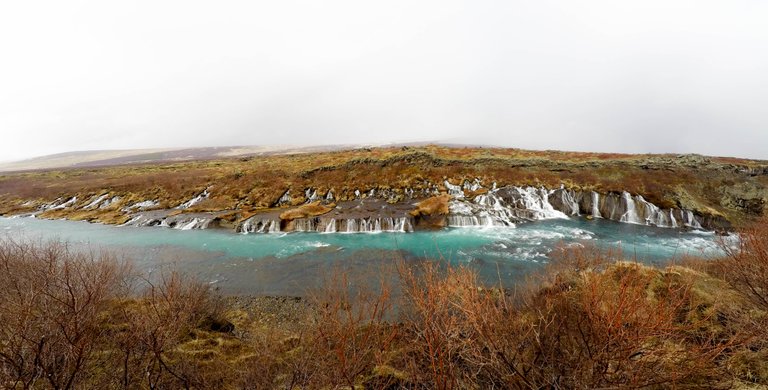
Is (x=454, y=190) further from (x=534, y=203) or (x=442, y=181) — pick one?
(x=534, y=203)

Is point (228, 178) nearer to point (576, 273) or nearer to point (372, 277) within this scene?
point (372, 277)

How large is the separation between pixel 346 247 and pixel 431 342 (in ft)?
52.5

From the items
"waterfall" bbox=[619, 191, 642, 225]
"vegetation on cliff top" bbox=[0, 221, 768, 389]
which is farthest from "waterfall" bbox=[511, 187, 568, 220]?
"vegetation on cliff top" bbox=[0, 221, 768, 389]

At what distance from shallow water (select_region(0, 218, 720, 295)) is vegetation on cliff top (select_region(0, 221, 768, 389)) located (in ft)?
21.2

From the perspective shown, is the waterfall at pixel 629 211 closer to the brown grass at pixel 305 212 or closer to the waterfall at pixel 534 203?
the waterfall at pixel 534 203

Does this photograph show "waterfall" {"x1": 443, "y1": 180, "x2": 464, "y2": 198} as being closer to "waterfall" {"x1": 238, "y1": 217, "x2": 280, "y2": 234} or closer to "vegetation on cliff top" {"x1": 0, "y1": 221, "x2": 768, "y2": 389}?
"waterfall" {"x1": 238, "y1": 217, "x2": 280, "y2": 234}

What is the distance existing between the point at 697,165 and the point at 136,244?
59.4m

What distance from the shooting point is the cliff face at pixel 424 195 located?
86.9 ft

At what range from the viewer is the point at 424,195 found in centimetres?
3575

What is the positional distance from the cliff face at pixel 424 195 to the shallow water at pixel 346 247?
2.28 meters

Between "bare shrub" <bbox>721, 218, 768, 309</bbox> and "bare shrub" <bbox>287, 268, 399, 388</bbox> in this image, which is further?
"bare shrub" <bbox>721, 218, 768, 309</bbox>

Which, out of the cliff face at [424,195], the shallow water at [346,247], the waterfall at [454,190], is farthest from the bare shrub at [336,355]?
the waterfall at [454,190]

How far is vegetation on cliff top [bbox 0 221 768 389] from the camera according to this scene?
4172 millimetres

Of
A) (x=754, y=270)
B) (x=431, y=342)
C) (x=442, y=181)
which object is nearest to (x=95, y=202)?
(x=442, y=181)
